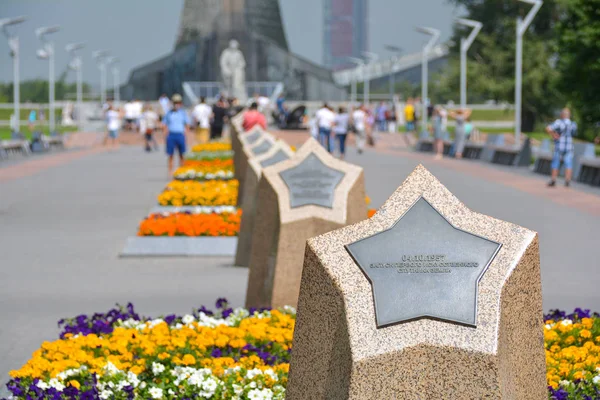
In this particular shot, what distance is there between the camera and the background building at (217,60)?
96.0 meters

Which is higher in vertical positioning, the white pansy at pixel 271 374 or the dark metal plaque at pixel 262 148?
the dark metal plaque at pixel 262 148

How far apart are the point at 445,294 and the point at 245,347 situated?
9.32 ft

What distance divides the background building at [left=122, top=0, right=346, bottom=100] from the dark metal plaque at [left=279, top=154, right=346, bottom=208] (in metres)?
84.5

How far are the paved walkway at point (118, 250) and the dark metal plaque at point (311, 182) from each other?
147cm

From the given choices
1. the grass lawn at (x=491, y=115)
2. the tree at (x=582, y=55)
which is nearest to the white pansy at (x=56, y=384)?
the tree at (x=582, y=55)

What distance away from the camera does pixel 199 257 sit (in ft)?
44.7

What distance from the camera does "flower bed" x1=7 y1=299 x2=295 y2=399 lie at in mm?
6352

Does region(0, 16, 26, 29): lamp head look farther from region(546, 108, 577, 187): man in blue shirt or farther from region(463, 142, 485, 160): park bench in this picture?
region(546, 108, 577, 187): man in blue shirt

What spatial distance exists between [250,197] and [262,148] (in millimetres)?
4706

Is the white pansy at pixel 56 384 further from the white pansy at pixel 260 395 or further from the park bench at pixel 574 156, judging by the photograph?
the park bench at pixel 574 156

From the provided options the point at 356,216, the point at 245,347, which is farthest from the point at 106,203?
the point at 245,347

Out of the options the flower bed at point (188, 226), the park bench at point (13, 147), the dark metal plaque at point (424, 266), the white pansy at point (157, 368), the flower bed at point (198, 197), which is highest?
the dark metal plaque at point (424, 266)

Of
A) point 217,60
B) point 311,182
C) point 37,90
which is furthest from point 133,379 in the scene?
point 37,90

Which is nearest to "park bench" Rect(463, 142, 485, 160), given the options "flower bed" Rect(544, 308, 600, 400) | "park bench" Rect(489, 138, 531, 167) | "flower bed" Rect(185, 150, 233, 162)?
"park bench" Rect(489, 138, 531, 167)
